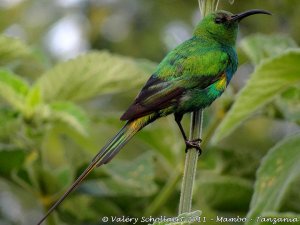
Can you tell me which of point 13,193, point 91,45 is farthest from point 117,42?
point 13,193

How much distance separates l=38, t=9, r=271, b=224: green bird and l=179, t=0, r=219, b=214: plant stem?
8.8 inches

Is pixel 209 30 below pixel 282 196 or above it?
above

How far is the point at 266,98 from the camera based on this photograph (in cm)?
237

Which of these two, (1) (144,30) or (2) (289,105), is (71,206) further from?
(1) (144,30)

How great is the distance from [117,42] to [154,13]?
41 cm

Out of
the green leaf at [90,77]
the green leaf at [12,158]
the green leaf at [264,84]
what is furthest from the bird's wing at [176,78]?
the green leaf at [12,158]

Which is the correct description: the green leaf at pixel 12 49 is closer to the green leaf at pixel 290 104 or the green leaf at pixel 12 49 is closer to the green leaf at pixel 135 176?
the green leaf at pixel 135 176

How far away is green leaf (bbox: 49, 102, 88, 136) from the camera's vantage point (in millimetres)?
2518

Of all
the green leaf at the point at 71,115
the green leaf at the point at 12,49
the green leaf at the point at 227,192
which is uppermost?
the green leaf at the point at 12,49

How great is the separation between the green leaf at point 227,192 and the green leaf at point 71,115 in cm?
52

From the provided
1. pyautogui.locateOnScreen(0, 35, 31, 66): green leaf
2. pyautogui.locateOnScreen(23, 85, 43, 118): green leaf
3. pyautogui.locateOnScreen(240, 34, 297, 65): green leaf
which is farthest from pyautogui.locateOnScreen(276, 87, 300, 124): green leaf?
pyautogui.locateOnScreen(0, 35, 31, 66): green leaf

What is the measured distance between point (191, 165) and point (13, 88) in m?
1.19

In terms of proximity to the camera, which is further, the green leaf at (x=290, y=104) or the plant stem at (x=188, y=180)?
the green leaf at (x=290, y=104)

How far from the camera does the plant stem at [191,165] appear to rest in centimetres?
161
